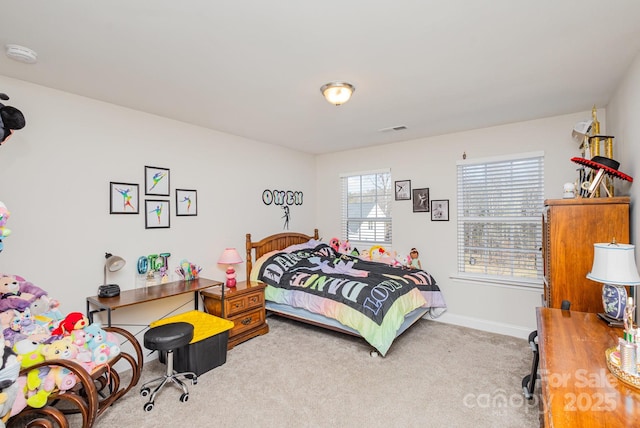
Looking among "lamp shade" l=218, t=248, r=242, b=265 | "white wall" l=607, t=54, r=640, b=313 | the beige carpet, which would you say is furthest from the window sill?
"lamp shade" l=218, t=248, r=242, b=265

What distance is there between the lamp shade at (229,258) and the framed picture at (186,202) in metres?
0.59

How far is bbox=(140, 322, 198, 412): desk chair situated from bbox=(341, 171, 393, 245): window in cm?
309

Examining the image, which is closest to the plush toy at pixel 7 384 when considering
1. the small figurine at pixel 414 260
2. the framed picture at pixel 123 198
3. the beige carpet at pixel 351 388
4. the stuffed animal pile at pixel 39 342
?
the stuffed animal pile at pixel 39 342

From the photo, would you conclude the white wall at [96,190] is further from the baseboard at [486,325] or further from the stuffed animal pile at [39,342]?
the baseboard at [486,325]

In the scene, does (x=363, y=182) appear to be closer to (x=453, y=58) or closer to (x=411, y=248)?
(x=411, y=248)

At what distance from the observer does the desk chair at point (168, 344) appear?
7.86 ft

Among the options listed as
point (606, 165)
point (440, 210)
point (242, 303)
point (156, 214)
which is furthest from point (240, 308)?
point (606, 165)

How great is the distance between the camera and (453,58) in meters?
2.12

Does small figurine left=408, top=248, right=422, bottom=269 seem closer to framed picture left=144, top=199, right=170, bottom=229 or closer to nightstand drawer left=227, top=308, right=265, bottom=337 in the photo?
nightstand drawer left=227, top=308, right=265, bottom=337

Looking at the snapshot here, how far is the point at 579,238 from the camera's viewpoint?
221 centimetres

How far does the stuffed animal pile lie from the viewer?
1.78 meters

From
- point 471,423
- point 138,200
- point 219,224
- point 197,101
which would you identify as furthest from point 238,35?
point 471,423

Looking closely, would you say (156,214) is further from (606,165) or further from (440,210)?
(606,165)

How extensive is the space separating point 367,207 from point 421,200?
907mm
